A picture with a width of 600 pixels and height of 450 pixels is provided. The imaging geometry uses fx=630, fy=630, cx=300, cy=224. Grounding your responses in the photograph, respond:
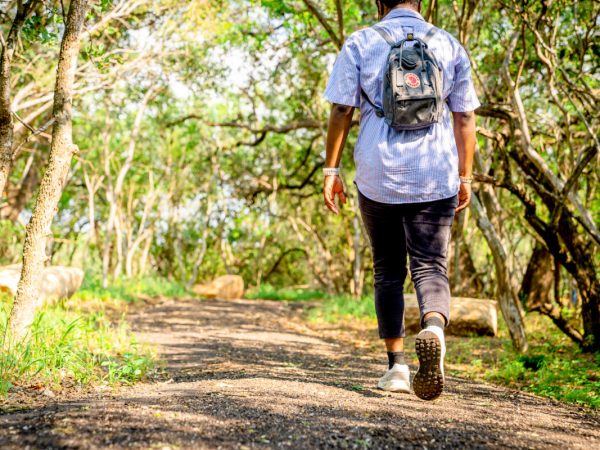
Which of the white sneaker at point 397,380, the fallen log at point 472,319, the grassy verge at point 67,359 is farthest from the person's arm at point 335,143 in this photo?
the fallen log at point 472,319

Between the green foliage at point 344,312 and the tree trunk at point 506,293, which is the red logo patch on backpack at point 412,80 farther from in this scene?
the green foliage at point 344,312

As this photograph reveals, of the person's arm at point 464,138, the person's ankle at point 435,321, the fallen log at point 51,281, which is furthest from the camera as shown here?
the fallen log at point 51,281

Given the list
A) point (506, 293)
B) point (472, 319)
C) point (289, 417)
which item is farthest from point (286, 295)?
point (289, 417)

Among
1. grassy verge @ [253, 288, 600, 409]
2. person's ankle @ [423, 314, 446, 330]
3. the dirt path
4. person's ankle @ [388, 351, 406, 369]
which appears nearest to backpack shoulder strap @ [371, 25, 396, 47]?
person's ankle @ [423, 314, 446, 330]

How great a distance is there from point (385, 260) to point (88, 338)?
2567 millimetres

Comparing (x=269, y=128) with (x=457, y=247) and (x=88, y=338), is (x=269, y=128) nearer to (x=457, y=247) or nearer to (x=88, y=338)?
(x=457, y=247)

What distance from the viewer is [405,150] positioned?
10.7ft

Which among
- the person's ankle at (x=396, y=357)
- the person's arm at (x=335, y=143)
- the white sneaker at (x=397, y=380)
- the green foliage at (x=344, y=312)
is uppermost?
the person's arm at (x=335, y=143)

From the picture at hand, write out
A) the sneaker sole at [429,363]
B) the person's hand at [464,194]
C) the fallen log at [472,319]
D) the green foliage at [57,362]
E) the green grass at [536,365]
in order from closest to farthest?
the sneaker sole at [429,363], the green foliage at [57,362], the person's hand at [464,194], the green grass at [536,365], the fallen log at [472,319]

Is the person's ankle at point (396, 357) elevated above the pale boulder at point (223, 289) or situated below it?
above

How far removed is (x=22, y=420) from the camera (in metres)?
2.41

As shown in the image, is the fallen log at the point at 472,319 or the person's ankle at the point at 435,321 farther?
the fallen log at the point at 472,319

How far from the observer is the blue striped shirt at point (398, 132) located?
3.27m

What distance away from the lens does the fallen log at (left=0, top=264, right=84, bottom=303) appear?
28.7 feet
